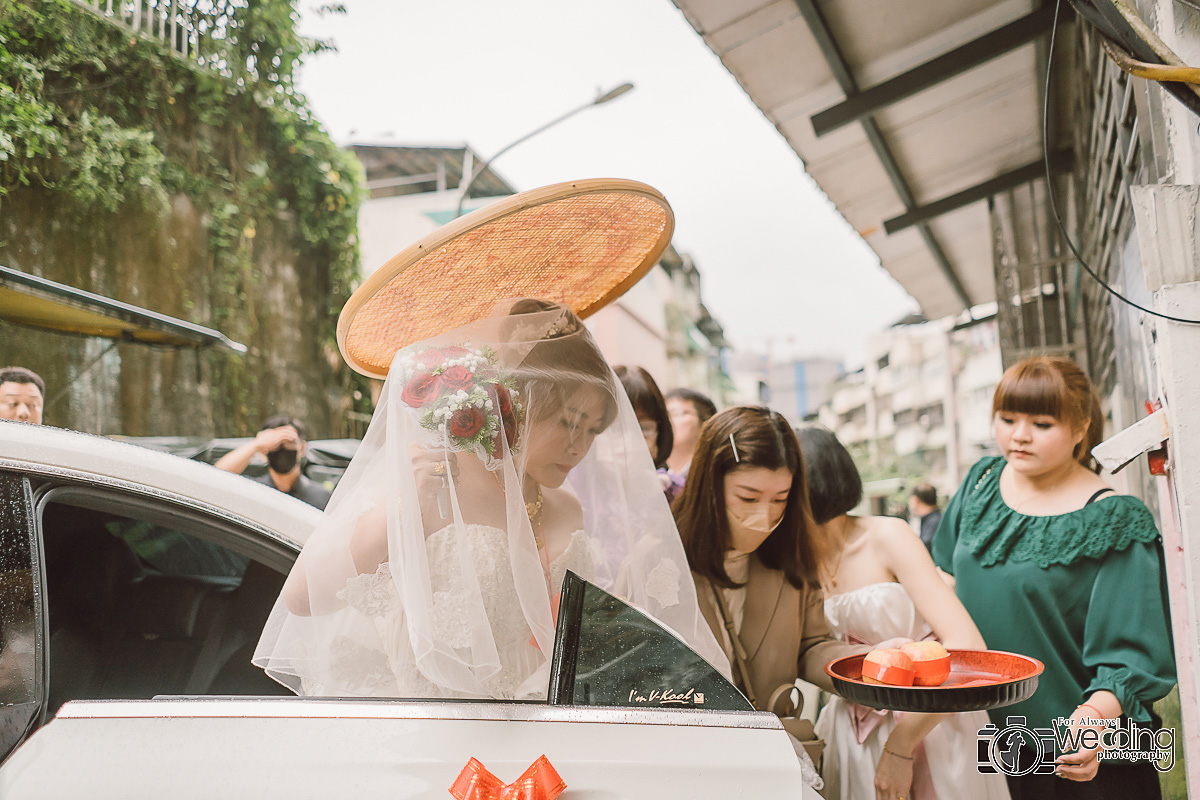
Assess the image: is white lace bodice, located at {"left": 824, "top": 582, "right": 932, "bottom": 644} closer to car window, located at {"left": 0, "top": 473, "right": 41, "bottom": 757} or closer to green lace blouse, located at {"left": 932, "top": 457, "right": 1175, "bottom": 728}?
green lace blouse, located at {"left": 932, "top": 457, "right": 1175, "bottom": 728}

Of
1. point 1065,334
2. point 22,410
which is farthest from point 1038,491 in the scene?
point 1065,334

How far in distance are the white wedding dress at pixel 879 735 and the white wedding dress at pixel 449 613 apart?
3.52ft

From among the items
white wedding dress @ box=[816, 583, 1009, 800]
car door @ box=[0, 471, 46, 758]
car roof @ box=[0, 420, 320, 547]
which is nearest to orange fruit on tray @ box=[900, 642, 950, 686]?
white wedding dress @ box=[816, 583, 1009, 800]

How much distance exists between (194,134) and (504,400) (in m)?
6.04

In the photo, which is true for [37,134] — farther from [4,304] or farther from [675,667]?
[675,667]

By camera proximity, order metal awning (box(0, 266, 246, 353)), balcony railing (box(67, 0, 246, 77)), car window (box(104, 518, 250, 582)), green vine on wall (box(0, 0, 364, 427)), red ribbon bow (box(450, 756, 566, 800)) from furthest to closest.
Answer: balcony railing (box(67, 0, 246, 77)), green vine on wall (box(0, 0, 364, 427)), metal awning (box(0, 266, 246, 353)), car window (box(104, 518, 250, 582)), red ribbon bow (box(450, 756, 566, 800))

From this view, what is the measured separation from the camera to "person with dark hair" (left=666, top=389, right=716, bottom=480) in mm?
3471

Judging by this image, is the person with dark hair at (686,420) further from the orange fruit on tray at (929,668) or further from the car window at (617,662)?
the car window at (617,662)

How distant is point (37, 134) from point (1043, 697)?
4.77m

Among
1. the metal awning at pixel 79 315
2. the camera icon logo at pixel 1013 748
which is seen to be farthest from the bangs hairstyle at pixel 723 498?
the metal awning at pixel 79 315

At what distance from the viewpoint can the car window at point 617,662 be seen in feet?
3.95

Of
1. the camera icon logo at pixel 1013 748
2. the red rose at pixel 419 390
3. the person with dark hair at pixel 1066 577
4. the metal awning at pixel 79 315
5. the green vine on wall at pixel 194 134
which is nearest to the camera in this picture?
the red rose at pixel 419 390

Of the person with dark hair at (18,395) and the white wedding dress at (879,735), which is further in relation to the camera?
the person with dark hair at (18,395)

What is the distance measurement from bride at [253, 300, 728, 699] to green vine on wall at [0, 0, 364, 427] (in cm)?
319
